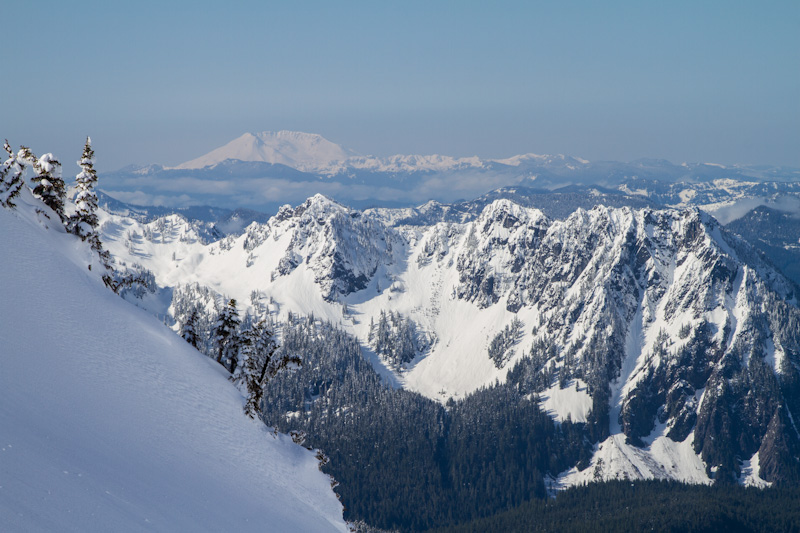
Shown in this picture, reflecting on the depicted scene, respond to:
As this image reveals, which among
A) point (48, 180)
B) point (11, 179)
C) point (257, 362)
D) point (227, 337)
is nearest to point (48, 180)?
point (48, 180)

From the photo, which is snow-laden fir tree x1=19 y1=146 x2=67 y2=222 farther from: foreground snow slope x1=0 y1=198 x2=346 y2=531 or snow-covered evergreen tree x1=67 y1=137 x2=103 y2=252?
foreground snow slope x1=0 y1=198 x2=346 y2=531

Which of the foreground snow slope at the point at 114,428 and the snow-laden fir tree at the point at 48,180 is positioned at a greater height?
the snow-laden fir tree at the point at 48,180

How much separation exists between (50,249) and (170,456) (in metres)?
16.7

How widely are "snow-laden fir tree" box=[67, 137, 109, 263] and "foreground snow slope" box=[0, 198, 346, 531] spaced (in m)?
7.25

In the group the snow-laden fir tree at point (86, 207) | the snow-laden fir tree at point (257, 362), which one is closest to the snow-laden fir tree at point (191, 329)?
the snow-laden fir tree at point (257, 362)

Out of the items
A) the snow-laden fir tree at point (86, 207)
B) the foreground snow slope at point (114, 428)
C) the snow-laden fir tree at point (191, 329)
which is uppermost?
the snow-laden fir tree at point (86, 207)

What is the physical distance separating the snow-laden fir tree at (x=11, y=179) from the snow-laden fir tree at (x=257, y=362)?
17342 mm

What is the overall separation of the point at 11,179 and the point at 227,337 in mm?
18719

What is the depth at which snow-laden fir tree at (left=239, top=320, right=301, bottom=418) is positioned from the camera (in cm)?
3762

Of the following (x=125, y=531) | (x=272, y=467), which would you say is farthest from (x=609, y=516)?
(x=125, y=531)

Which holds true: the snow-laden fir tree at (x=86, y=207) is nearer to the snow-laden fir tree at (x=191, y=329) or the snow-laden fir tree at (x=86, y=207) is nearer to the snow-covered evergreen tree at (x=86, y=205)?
the snow-covered evergreen tree at (x=86, y=205)

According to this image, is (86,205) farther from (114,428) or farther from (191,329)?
(114,428)

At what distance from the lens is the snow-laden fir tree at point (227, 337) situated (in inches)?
1834

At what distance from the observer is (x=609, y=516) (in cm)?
19875
